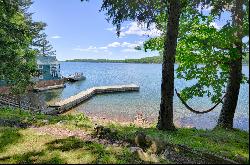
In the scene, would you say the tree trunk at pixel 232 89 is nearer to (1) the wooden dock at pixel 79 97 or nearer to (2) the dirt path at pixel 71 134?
(2) the dirt path at pixel 71 134

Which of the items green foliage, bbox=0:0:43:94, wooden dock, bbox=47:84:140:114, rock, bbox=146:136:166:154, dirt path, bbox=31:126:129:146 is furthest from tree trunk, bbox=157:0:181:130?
wooden dock, bbox=47:84:140:114

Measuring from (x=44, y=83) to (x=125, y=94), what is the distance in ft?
55.2

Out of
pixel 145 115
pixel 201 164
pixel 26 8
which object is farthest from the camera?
pixel 26 8

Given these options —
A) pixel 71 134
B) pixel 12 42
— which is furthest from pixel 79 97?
pixel 71 134

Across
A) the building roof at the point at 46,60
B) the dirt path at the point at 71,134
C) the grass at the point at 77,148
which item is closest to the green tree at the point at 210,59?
the grass at the point at 77,148

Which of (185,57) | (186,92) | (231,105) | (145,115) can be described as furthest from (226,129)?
(145,115)

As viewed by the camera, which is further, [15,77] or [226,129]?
[15,77]

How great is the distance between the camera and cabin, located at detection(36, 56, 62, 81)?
76.8 meters

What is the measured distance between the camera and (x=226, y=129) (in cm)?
2086

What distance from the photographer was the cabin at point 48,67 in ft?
252

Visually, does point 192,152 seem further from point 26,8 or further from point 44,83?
point 26,8

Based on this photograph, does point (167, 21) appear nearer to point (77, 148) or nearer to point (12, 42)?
point (77, 148)

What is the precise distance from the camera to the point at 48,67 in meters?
77.8

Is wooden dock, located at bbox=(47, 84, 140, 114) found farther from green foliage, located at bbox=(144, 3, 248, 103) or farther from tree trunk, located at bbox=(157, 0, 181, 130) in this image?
tree trunk, located at bbox=(157, 0, 181, 130)
